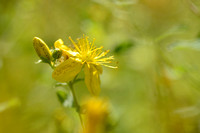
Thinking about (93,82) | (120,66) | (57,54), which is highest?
(57,54)

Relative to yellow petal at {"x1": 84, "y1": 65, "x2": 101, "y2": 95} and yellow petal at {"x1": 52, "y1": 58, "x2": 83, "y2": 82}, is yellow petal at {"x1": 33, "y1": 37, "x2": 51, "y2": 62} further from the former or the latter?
yellow petal at {"x1": 84, "y1": 65, "x2": 101, "y2": 95}

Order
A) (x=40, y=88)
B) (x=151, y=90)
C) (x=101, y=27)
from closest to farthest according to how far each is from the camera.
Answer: (x=151, y=90) → (x=40, y=88) → (x=101, y=27)

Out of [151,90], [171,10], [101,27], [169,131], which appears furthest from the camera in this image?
[171,10]

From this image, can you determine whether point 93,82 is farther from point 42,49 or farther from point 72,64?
point 42,49

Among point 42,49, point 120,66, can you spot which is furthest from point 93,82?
A: point 120,66

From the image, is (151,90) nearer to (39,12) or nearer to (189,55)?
(189,55)

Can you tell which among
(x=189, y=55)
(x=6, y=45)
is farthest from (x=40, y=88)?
(x=189, y=55)
